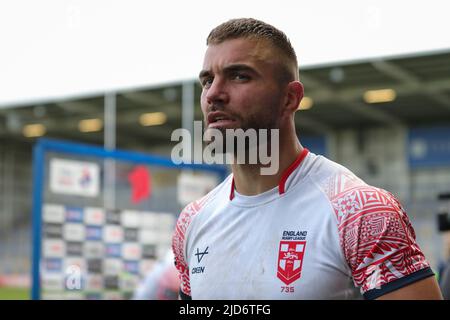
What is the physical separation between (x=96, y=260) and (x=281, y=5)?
226cm

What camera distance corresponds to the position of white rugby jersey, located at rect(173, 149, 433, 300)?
1.58 m

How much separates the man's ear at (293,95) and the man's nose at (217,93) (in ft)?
0.52

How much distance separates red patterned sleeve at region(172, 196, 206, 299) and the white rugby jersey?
20 millimetres

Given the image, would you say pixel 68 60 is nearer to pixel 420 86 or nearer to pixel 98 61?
pixel 98 61

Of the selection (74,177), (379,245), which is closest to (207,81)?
(379,245)

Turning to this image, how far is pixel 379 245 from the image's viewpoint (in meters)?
1.58

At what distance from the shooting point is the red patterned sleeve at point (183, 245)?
198 centimetres

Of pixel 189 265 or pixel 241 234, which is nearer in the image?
pixel 241 234

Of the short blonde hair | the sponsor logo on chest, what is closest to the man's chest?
the sponsor logo on chest

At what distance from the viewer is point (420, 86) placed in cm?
1806
